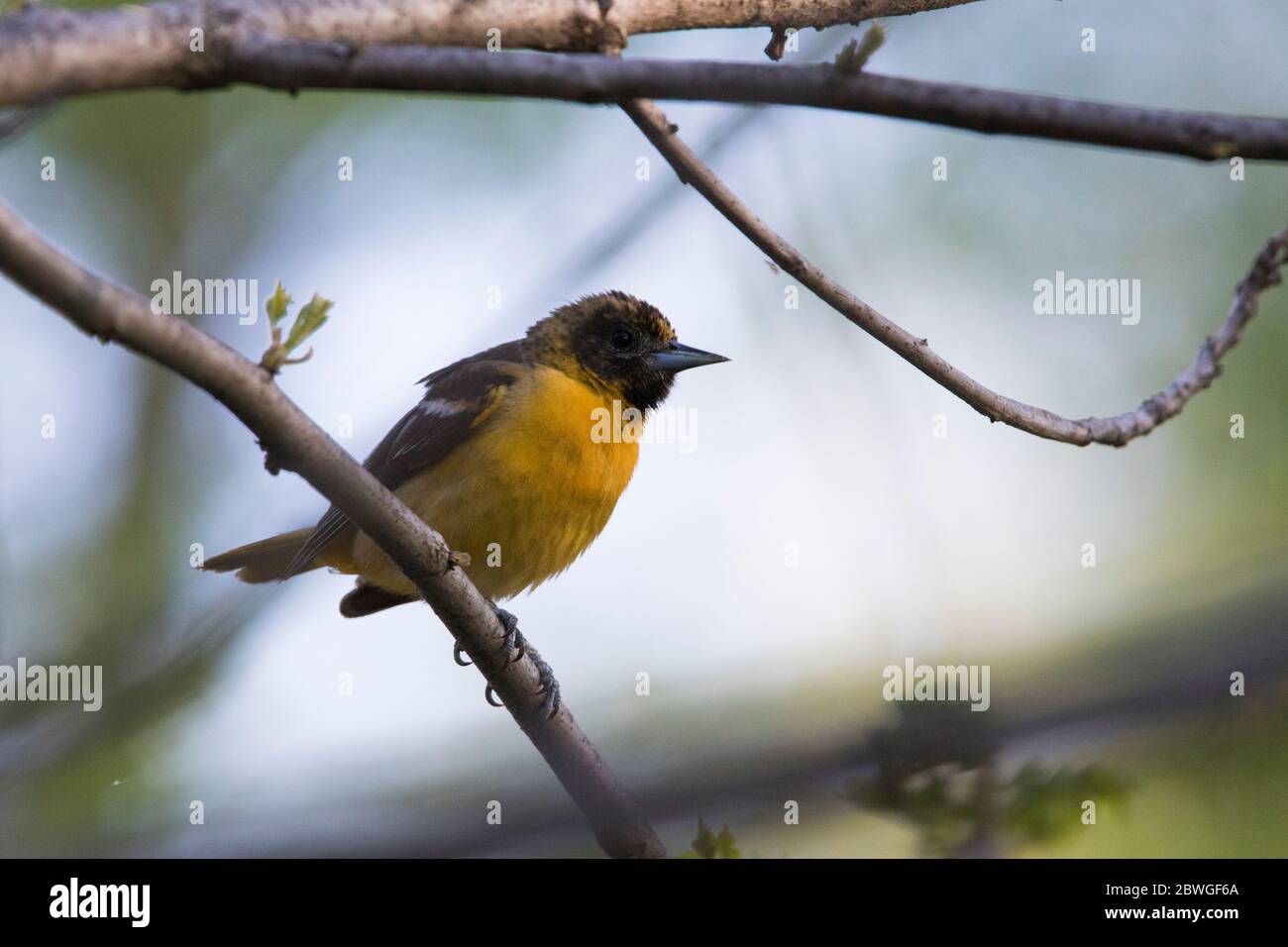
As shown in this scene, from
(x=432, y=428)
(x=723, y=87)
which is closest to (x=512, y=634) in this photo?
(x=432, y=428)

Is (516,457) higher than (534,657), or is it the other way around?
(516,457)

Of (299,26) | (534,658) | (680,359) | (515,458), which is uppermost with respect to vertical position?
(680,359)

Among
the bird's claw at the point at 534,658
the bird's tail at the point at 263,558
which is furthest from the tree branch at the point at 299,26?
the bird's tail at the point at 263,558

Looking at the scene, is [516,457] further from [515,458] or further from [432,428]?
[432,428]

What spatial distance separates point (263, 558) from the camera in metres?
6.66

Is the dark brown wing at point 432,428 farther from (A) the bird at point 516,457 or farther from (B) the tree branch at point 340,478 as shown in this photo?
(B) the tree branch at point 340,478

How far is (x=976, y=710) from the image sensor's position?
2889 mm

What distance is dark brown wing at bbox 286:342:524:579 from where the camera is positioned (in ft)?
20.3

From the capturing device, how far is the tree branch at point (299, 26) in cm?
240

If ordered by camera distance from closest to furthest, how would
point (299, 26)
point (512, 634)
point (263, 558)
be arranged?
point (299, 26) < point (512, 634) < point (263, 558)

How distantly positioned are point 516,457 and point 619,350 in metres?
1.29
